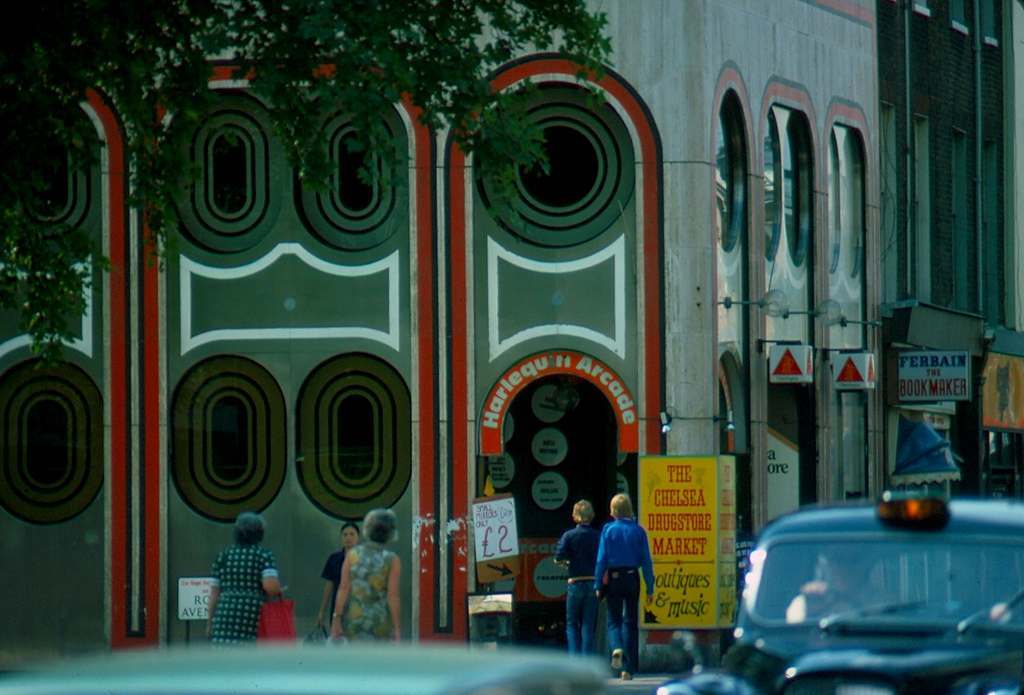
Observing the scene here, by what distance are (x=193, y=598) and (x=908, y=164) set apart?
13802mm

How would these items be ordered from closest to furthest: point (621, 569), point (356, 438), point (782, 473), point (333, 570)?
point (333, 570), point (621, 569), point (356, 438), point (782, 473)

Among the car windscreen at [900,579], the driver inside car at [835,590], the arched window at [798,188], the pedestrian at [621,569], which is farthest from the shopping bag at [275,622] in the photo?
the arched window at [798,188]

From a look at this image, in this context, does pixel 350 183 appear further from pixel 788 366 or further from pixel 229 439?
pixel 788 366

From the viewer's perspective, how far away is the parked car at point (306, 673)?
5086 mm

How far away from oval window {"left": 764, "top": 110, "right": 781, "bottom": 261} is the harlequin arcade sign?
13.1 ft

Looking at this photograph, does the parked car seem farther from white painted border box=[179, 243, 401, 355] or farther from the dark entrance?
the dark entrance

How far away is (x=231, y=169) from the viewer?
23.9 metres

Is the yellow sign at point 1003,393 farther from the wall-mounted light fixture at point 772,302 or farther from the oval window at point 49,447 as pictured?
the oval window at point 49,447

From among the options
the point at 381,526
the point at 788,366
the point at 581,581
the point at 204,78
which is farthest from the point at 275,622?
the point at 788,366

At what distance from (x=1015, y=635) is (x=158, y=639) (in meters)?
15.6

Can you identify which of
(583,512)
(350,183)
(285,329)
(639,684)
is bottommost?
(639,684)

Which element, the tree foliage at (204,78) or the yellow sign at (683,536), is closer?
the tree foliage at (204,78)

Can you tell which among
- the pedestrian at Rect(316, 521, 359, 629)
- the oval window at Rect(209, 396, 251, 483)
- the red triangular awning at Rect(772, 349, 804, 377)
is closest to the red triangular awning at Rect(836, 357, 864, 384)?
the red triangular awning at Rect(772, 349, 804, 377)

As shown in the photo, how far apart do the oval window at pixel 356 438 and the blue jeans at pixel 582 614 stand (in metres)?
3.31
